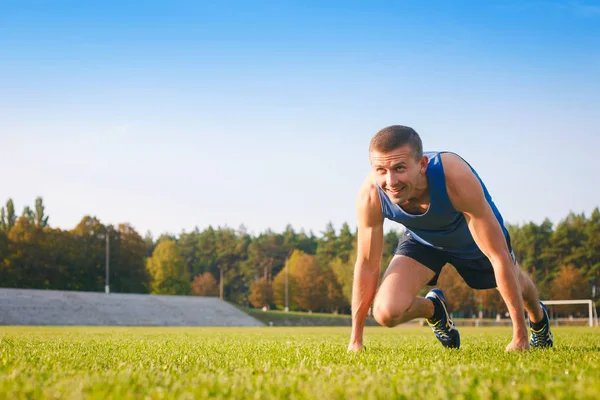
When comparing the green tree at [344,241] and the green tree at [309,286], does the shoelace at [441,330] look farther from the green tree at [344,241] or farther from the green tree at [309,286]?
the green tree at [344,241]

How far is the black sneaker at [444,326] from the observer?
251 inches

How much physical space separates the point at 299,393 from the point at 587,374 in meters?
1.78

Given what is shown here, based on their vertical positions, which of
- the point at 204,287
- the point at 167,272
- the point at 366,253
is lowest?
the point at 204,287

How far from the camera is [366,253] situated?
5789 millimetres

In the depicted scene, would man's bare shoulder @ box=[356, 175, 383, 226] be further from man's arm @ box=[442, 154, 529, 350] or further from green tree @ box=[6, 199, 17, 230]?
green tree @ box=[6, 199, 17, 230]

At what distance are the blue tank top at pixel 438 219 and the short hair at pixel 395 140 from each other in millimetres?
356

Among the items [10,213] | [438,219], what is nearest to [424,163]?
[438,219]

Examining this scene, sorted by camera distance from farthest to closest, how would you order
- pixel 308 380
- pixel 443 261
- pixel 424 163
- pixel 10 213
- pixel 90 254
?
pixel 10 213 < pixel 90 254 < pixel 443 261 < pixel 424 163 < pixel 308 380

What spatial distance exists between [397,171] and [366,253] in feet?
4.08

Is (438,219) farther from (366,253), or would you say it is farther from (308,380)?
(308,380)

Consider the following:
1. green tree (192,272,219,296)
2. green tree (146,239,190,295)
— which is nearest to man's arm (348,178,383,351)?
green tree (146,239,190,295)

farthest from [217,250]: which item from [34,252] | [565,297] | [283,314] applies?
[565,297]

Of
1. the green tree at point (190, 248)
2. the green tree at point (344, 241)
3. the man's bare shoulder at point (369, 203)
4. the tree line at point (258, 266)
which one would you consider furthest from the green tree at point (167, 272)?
the man's bare shoulder at point (369, 203)

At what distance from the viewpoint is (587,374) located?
11.2 feet
